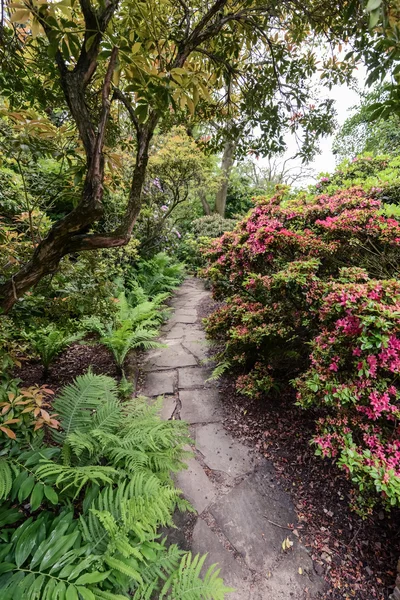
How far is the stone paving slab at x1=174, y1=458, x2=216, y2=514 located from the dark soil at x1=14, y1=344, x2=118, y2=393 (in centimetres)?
123

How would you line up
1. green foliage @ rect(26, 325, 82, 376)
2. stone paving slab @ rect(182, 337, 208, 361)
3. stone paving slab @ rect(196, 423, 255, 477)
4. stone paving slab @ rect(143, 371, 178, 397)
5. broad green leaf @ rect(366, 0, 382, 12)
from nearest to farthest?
broad green leaf @ rect(366, 0, 382, 12), stone paving slab @ rect(196, 423, 255, 477), green foliage @ rect(26, 325, 82, 376), stone paving slab @ rect(143, 371, 178, 397), stone paving slab @ rect(182, 337, 208, 361)

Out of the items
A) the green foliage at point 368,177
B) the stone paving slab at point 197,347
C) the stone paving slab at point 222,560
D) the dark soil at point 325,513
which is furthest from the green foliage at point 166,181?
the stone paving slab at point 222,560

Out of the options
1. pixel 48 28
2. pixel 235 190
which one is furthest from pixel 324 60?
pixel 235 190

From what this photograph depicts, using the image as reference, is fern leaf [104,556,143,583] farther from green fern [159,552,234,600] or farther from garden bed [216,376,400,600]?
garden bed [216,376,400,600]

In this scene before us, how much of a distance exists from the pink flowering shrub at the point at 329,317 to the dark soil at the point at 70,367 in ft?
4.53

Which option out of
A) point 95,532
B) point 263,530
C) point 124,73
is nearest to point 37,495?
point 95,532

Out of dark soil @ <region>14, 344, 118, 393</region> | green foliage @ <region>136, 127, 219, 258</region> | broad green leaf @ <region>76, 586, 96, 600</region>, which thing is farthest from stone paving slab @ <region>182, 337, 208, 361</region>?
green foliage @ <region>136, 127, 219, 258</region>

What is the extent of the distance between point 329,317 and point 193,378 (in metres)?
1.88

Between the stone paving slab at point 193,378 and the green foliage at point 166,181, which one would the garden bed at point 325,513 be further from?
the green foliage at point 166,181

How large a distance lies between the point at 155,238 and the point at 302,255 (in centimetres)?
448

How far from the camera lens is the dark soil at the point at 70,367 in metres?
2.75

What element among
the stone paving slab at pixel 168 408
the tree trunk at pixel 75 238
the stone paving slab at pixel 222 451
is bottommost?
the stone paving slab at pixel 222 451

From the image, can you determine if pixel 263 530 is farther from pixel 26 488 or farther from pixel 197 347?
pixel 197 347

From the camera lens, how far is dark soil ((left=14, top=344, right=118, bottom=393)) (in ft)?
9.04
